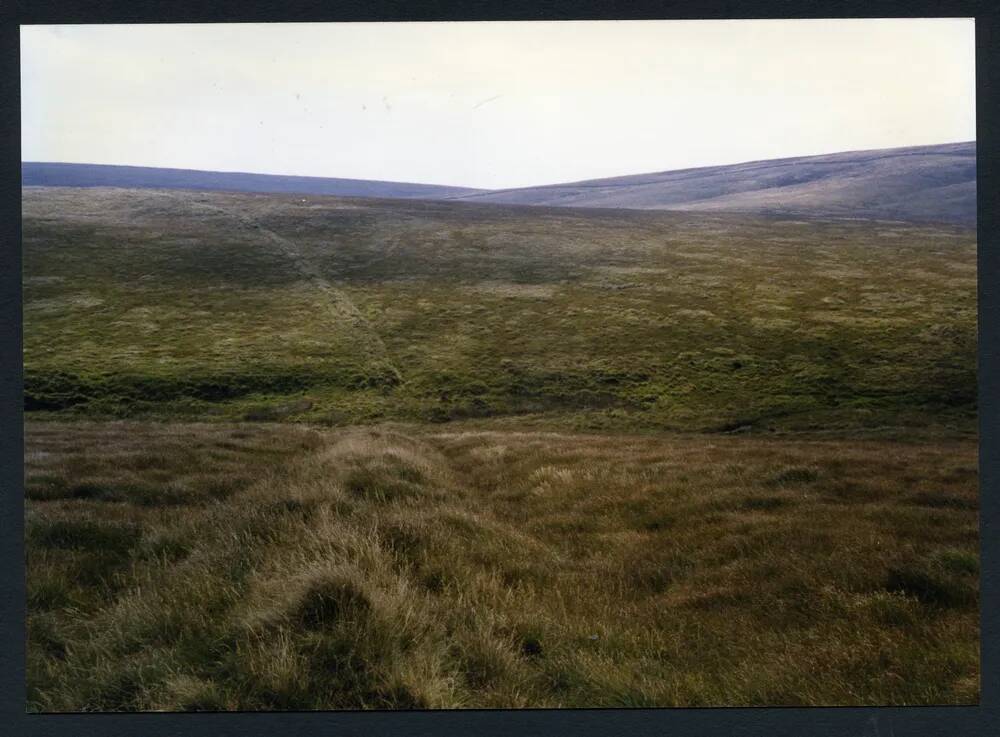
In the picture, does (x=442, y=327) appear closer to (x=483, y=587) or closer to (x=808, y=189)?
(x=483, y=587)

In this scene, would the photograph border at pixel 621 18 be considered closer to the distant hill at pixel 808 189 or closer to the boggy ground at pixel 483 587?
the boggy ground at pixel 483 587

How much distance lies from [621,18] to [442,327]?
878 cm

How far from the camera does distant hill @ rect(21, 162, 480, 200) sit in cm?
1454

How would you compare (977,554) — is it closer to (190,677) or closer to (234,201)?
(190,677)

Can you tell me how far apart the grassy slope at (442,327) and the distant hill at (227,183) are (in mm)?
441

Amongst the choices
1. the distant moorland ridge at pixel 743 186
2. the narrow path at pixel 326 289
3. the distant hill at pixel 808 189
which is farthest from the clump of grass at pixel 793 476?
the distant hill at pixel 808 189

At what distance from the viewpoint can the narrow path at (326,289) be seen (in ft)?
46.2

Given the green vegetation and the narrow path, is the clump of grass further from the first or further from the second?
the narrow path

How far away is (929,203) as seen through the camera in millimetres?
23625

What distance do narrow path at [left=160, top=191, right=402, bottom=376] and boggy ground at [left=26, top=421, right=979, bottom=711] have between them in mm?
4265

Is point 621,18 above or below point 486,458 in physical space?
above

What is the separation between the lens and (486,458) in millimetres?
11719

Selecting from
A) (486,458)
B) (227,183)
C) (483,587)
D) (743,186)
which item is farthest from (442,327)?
(743,186)

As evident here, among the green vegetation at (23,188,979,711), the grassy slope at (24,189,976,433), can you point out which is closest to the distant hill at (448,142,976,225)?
the green vegetation at (23,188,979,711)
